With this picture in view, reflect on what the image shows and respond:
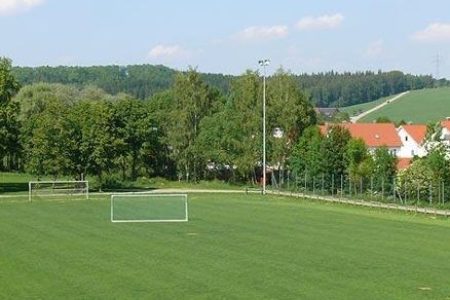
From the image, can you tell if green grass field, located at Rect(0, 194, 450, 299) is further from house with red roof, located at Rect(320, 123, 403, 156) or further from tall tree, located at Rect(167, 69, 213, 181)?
house with red roof, located at Rect(320, 123, 403, 156)

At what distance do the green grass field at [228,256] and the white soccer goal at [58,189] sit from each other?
58.8ft

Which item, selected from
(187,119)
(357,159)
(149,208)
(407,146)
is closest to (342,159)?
(357,159)

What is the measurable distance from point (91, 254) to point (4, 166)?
81.7 m

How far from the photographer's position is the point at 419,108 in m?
180

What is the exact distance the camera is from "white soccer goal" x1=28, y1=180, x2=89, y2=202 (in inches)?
2653

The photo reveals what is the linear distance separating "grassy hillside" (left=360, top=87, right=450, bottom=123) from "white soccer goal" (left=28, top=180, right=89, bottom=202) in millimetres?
100687

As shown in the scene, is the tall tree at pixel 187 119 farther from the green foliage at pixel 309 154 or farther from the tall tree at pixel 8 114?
the tall tree at pixel 8 114

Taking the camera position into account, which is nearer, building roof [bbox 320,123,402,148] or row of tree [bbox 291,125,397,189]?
row of tree [bbox 291,125,397,189]

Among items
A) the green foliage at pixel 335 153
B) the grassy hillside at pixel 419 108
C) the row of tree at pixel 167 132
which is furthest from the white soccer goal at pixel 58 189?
the grassy hillside at pixel 419 108

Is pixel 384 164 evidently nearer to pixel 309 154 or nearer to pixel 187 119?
pixel 309 154

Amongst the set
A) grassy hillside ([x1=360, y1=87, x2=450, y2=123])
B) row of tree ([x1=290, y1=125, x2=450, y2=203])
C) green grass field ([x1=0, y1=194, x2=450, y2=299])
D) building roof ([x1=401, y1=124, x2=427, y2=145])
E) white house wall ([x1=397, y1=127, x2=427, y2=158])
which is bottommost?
green grass field ([x1=0, y1=194, x2=450, y2=299])

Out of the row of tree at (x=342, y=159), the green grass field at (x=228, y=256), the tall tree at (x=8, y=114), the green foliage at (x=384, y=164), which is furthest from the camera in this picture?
the tall tree at (x=8, y=114)

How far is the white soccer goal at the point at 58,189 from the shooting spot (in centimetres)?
6738

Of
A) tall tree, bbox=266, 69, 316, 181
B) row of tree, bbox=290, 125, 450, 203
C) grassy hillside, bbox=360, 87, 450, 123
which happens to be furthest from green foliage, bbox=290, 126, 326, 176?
grassy hillside, bbox=360, 87, 450, 123
